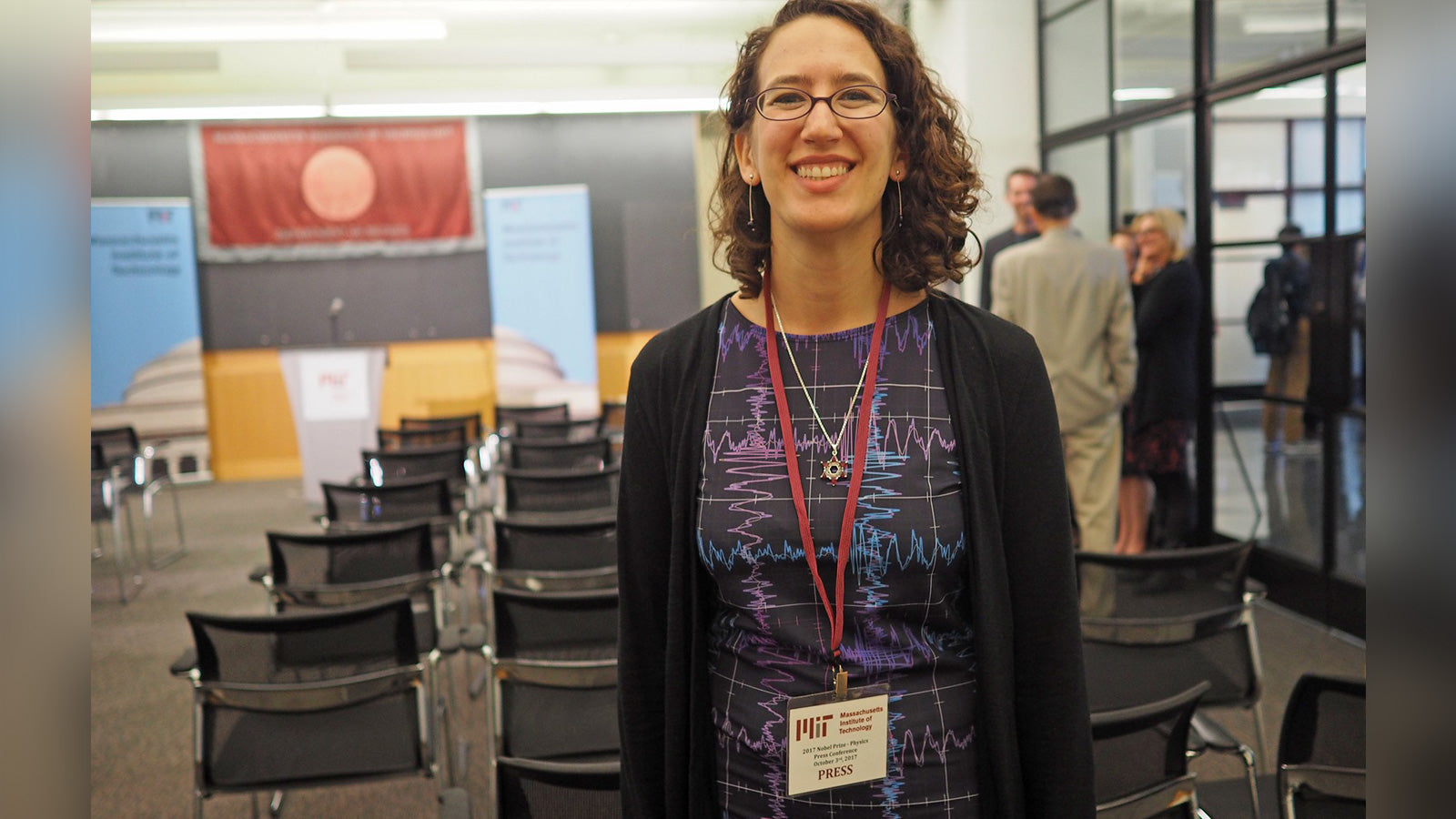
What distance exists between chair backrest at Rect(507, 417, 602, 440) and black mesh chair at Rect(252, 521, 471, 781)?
3260 mm

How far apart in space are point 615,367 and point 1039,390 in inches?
389

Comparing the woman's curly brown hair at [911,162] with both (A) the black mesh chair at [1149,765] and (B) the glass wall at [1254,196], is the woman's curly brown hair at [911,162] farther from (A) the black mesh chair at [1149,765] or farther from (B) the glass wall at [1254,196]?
(B) the glass wall at [1254,196]

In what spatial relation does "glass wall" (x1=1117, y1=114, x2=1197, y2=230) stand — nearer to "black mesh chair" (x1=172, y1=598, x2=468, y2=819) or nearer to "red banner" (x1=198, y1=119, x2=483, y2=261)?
"black mesh chair" (x1=172, y1=598, x2=468, y2=819)

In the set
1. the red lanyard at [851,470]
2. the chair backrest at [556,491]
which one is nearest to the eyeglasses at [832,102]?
the red lanyard at [851,470]

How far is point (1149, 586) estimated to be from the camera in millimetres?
2646

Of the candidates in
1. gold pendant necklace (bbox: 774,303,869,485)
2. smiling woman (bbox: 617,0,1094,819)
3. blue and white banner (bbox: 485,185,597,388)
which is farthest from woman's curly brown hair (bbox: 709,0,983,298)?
blue and white banner (bbox: 485,185,597,388)

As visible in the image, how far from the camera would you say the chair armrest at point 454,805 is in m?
1.91

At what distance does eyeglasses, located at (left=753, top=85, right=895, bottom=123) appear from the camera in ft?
4.13

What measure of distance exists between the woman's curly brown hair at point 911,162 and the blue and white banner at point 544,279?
9108 mm

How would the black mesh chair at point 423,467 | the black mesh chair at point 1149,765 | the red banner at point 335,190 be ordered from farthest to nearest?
the red banner at point 335,190 < the black mesh chair at point 423,467 < the black mesh chair at point 1149,765

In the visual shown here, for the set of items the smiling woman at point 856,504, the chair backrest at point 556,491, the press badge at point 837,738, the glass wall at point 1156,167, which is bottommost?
the chair backrest at point 556,491

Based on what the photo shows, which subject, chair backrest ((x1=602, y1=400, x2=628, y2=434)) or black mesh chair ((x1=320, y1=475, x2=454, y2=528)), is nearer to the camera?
black mesh chair ((x1=320, y1=475, x2=454, y2=528))
